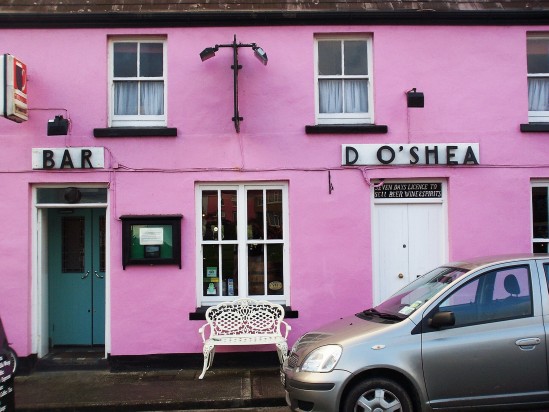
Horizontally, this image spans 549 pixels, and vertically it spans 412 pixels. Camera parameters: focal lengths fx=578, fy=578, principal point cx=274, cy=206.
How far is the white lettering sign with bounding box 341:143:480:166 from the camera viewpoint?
8.86 m

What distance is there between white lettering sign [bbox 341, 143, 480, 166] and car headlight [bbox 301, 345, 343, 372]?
3.76 metres

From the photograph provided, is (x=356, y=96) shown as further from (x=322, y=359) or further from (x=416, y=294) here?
(x=322, y=359)

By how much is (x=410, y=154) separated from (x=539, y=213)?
232cm

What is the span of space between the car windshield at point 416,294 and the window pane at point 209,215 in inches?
129

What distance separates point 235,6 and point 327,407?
6269mm

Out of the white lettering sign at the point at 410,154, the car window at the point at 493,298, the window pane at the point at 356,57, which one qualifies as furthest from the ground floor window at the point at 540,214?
the car window at the point at 493,298

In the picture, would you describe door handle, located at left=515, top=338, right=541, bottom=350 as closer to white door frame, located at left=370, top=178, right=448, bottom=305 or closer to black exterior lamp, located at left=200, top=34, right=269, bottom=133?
white door frame, located at left=370, top=178, right=448, bottom=305

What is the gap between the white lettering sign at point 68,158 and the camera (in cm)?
869

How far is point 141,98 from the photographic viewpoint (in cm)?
909

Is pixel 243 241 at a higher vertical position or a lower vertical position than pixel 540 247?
higher

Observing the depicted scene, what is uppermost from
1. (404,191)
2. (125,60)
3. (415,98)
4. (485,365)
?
(125,60)

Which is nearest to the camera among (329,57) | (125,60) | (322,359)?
(322,359)

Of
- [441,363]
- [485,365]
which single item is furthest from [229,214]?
[485,365]

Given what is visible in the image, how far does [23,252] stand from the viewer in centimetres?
868
